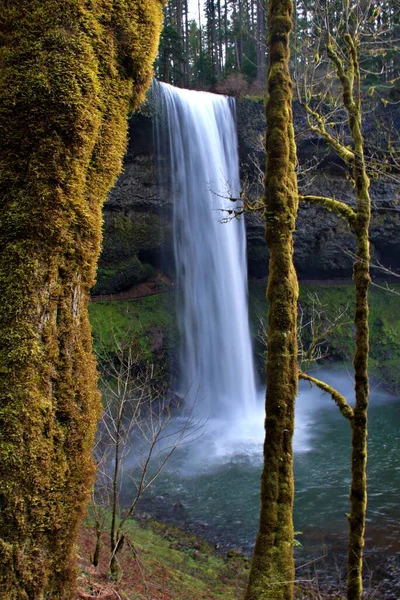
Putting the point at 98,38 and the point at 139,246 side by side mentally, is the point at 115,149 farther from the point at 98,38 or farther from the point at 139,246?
the point at 139,246

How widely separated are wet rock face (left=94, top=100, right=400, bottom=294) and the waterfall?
70 centimetres

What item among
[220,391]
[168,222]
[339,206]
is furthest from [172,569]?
[168,222]

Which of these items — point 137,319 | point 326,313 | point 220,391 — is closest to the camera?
point 137,319

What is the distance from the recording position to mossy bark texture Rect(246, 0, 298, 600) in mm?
4215

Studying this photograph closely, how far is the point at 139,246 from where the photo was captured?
21.2 m

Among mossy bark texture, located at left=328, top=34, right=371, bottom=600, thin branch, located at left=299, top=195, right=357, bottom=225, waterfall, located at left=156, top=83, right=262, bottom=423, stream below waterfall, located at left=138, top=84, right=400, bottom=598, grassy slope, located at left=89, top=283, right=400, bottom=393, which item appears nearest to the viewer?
mossy bark texture, located at left=328, top=34, right=371, bottom=600

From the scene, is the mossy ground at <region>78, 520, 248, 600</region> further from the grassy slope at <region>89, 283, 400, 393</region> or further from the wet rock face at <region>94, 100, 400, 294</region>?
the wet rock face at <region>94, 100, 400, 294</region>

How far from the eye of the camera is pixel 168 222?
21.5m

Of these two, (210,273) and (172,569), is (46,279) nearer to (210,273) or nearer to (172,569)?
(172,569)

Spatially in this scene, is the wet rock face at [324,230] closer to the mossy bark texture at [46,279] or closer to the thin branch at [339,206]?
the thin branch at [339,206]

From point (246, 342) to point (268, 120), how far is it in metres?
17.7

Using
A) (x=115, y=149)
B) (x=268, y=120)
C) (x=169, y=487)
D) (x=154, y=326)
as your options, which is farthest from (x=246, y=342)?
(x=115, y=149)

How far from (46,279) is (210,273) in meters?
19.5

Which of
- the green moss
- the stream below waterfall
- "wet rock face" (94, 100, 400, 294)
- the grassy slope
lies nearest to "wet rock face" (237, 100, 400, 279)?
"wet rock face" (94, 100, 400, 294)
